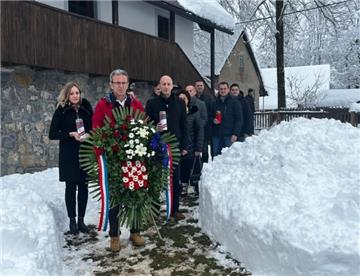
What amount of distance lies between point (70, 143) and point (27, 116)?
178 inches

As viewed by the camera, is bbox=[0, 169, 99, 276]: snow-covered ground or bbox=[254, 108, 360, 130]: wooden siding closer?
bbox=[0, 169, 99, 276]: snow-covered ground

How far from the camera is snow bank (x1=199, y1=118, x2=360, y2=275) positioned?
373cm

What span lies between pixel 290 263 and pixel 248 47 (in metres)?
30.9

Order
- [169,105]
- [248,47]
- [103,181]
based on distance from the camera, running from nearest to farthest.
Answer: [103,181] → [169,105] → [248,47]

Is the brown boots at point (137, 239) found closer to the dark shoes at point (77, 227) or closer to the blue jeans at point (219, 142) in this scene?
the dark shoes at point (77, 227)

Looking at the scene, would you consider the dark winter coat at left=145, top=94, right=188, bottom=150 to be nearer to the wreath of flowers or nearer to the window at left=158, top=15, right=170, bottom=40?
the wreath of flowers

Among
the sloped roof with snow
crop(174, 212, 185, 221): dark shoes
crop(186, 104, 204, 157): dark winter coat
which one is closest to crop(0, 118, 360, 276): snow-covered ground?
crop(174, 212, 185, 221): dark shoes

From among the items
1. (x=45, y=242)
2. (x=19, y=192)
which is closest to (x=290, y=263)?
(x=45, y=242)

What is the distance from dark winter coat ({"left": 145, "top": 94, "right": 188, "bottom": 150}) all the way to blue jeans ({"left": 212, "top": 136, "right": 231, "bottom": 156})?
8.31 ft

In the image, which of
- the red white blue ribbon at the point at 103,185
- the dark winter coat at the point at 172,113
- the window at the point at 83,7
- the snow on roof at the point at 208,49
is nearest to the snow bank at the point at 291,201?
the dark winter coat at the point at 172,113

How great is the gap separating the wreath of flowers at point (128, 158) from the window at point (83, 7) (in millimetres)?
8305

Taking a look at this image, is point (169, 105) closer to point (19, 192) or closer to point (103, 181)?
point (103, 181)

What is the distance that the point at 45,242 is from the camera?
419 centimetres

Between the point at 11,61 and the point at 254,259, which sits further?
the point at 11,61
